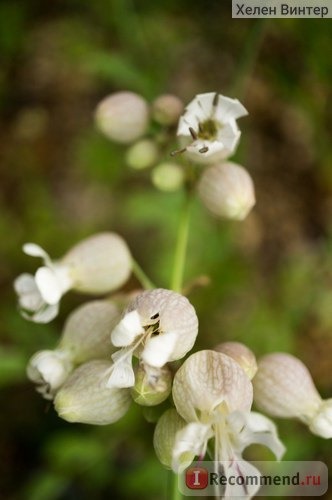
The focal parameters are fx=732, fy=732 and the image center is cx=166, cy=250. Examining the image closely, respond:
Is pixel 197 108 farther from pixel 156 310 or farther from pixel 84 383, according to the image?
pixel 84 383

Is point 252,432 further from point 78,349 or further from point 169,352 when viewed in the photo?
point 78,349

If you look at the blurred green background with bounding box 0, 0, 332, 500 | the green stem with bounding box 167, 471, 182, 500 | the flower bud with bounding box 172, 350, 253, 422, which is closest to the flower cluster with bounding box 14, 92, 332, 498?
the flower bud with bounding box 172, 350, 253, 422

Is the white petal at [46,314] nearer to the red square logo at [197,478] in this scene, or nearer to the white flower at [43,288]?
the white flower at [43,288]

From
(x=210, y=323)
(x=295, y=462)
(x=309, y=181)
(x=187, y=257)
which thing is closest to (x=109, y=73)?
(x=187, y=257)

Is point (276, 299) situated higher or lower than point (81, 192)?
lower

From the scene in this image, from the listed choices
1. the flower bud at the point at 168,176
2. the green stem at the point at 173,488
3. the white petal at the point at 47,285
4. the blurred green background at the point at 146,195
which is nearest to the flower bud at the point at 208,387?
the green stem at the point at 173,488

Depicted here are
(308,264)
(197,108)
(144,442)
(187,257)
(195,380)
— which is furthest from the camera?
(308,264)

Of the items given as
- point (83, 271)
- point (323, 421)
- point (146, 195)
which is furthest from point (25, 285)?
point (146, 195)
